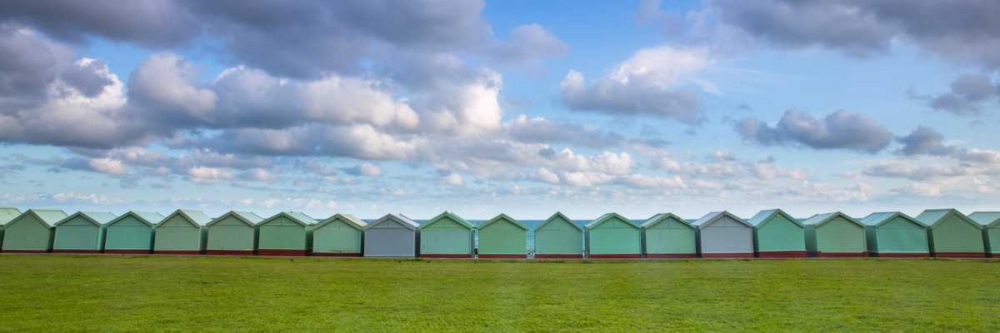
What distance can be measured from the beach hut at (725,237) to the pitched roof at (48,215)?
57100mm

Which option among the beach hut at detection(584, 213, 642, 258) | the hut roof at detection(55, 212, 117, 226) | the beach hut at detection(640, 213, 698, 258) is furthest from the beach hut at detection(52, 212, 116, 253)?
the beach hut at detection(640, 213, 698, 258)

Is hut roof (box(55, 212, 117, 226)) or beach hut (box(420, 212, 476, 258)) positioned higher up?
hut roof (box(55, 212, 117, 226))

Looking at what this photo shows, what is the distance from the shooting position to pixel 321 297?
79.8 ft

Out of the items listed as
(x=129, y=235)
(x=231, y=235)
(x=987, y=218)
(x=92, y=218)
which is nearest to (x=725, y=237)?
(x=987, y=218)

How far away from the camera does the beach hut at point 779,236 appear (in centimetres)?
5719

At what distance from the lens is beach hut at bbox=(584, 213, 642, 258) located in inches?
2234

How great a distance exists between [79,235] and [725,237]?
184 ft

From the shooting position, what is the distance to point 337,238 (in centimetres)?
5838

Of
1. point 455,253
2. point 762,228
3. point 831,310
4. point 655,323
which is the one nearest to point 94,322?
point 655,323

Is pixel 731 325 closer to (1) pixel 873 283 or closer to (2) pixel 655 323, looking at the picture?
(2) pixel 655 323

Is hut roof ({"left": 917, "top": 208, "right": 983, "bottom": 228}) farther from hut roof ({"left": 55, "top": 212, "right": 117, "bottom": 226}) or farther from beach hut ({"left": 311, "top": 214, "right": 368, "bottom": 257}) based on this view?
hut roof ({"left": 55, "top": 212, "right": 117, "bottom": 226})

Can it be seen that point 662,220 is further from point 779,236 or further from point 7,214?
point 7,214

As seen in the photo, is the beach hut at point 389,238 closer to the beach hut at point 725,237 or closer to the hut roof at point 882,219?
the beach hut at point 725,237

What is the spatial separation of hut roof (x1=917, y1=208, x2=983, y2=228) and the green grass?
24738 mm
